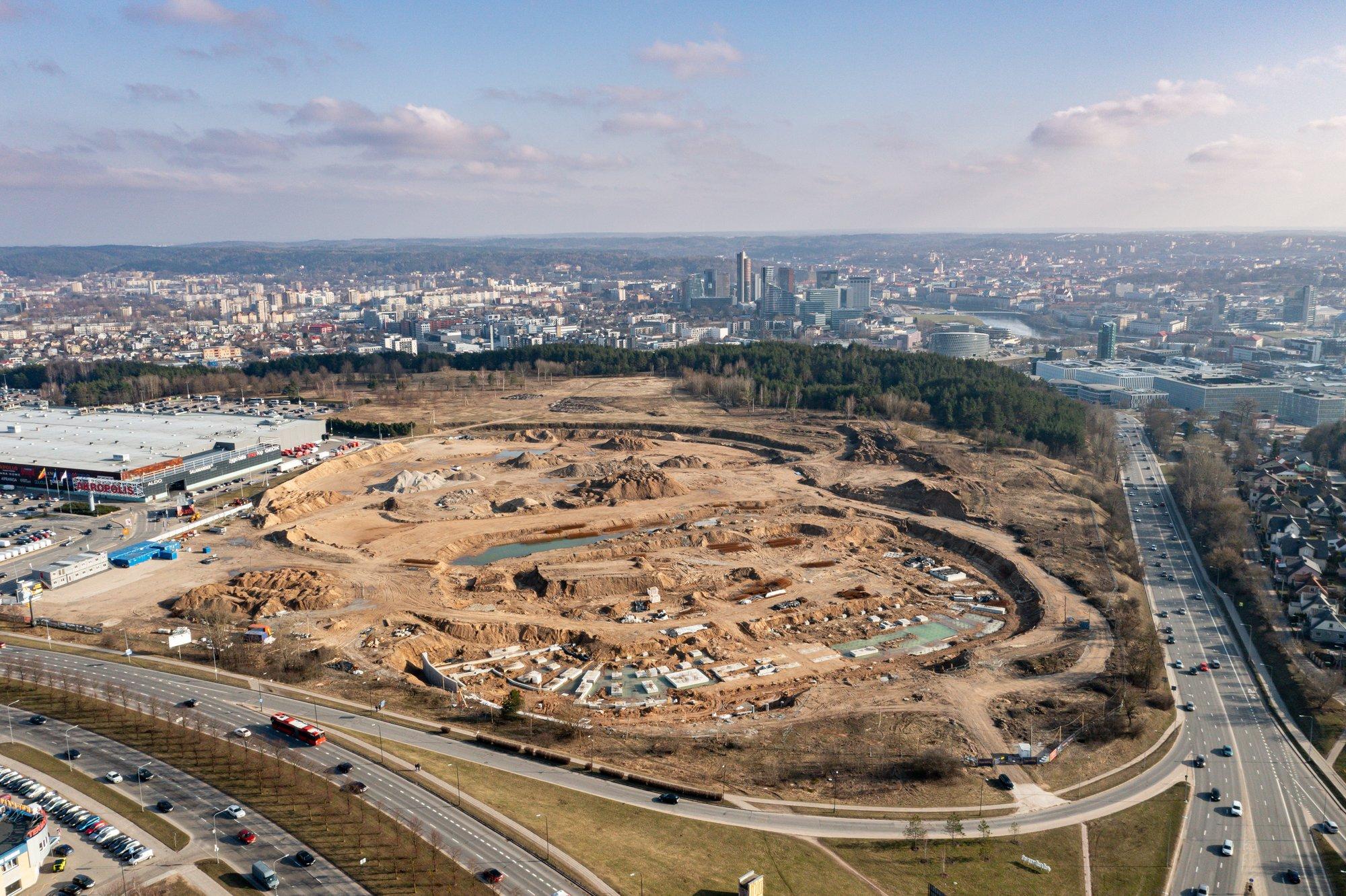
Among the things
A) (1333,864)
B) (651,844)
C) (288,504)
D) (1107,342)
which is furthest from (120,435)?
(1107,342)

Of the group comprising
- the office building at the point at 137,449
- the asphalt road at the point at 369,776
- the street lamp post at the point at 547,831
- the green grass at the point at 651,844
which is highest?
the office building at the point at 137,449

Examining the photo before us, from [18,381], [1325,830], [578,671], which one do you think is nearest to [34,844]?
[578,671]

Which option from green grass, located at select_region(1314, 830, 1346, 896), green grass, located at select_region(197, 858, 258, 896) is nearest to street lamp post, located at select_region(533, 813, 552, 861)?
green grass, located at select_region(197, 858, 258, 896)

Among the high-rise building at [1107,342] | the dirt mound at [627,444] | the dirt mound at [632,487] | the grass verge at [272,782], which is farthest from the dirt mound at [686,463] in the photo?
the high-rise building at [1107,342]

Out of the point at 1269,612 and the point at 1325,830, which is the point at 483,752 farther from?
the point at 1269,612

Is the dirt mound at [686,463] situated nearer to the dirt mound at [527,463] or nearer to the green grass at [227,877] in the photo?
the dirt mound at [527,463]

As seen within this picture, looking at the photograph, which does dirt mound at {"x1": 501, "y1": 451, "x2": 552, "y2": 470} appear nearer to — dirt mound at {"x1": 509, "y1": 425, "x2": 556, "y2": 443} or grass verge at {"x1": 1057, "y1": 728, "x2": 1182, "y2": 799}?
dirt mound at {"x1": 509, "y1": 425, "x2": 556, "y2": 443}
